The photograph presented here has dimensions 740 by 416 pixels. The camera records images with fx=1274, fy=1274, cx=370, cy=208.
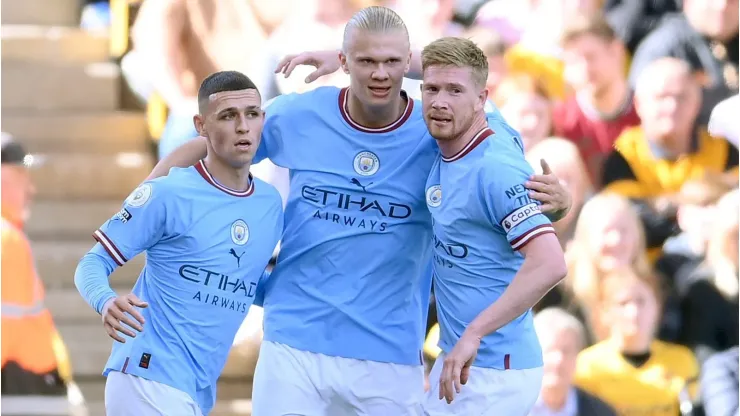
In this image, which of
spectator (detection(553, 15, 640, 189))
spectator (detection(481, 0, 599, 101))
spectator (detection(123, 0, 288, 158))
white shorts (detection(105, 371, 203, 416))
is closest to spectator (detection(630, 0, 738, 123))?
spectator (detection(553, 15, 640, 189))

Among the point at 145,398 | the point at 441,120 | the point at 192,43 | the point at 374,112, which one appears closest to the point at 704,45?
the point at 192,43

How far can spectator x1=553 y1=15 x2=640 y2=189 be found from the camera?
6586mm

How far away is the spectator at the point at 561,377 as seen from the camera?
247 inches

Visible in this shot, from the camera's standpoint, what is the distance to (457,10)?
680cm

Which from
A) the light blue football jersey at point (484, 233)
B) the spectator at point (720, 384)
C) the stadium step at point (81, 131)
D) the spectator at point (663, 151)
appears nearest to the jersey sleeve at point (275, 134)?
the light blue football jersey at point (484, 233)

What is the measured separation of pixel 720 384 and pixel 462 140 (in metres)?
3.25

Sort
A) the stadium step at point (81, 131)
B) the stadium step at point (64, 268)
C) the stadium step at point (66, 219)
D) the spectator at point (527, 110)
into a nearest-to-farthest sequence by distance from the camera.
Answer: the spectator at point (527, 110), the stadium step at point (64, 268), the stadium step at point (66, 219), the stadium step at point (81, 131)

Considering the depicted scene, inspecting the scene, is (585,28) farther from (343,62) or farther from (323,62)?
(343,62)

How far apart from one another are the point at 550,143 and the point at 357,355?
9.22 feet

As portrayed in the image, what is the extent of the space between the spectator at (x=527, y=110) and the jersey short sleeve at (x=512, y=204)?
300cm

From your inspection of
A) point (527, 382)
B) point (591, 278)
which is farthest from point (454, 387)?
point (591, 278)

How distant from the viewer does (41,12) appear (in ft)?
26.1

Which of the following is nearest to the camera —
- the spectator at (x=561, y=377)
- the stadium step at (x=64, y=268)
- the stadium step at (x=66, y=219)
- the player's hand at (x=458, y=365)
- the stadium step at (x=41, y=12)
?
the player's hand at (x=458, y=365)

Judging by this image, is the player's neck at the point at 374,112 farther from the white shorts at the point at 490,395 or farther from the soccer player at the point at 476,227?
the white shorts at the point at 490,395
